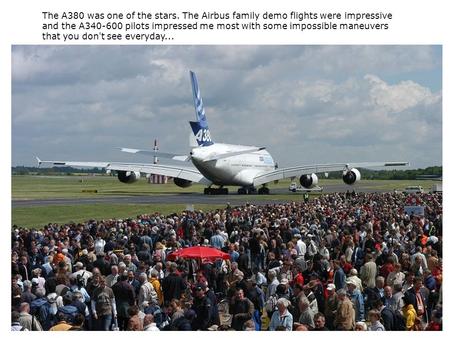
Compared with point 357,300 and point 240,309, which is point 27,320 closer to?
point 240,309

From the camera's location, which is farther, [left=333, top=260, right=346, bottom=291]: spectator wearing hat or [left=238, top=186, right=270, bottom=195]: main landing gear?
[left=238, top=186, right=270, bottom=195]: main landing gear

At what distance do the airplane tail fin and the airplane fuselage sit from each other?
0.83 meters

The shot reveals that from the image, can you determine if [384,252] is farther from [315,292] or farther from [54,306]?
[54,306]

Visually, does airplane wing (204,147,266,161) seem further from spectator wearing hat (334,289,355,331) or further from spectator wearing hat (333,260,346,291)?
spectator wearing hat (334,289,355,331)

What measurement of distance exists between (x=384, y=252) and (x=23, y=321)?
9336 mm

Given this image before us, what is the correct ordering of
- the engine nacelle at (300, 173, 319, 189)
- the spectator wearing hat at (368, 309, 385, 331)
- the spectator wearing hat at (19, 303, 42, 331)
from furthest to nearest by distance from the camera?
the engine nacelle at (300, 173, 319, 189) < the spectator wearing hat at (19, 303, 42, 331) < the spectator wearing hat at (368, 309, 385, 331)

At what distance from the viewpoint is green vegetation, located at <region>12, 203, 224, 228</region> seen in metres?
37.4

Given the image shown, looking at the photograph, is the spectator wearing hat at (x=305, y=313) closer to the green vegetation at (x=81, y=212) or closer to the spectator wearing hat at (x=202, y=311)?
the spectator wearing hat at (x=202, y=311)

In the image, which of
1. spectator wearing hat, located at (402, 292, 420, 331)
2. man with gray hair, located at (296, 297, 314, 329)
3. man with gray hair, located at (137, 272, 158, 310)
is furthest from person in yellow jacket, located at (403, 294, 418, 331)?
man with gray hair, located at (137, 272, 158, 310)

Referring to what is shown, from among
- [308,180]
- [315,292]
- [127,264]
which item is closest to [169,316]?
[315,292]

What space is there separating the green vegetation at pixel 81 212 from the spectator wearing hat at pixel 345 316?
1001 inches

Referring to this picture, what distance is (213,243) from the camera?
20.5 metres

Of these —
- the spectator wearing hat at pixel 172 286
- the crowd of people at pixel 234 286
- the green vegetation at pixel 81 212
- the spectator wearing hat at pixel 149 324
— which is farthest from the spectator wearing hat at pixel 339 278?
the green vegetation at pixel 81 212

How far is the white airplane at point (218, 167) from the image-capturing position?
6194 centimetres
